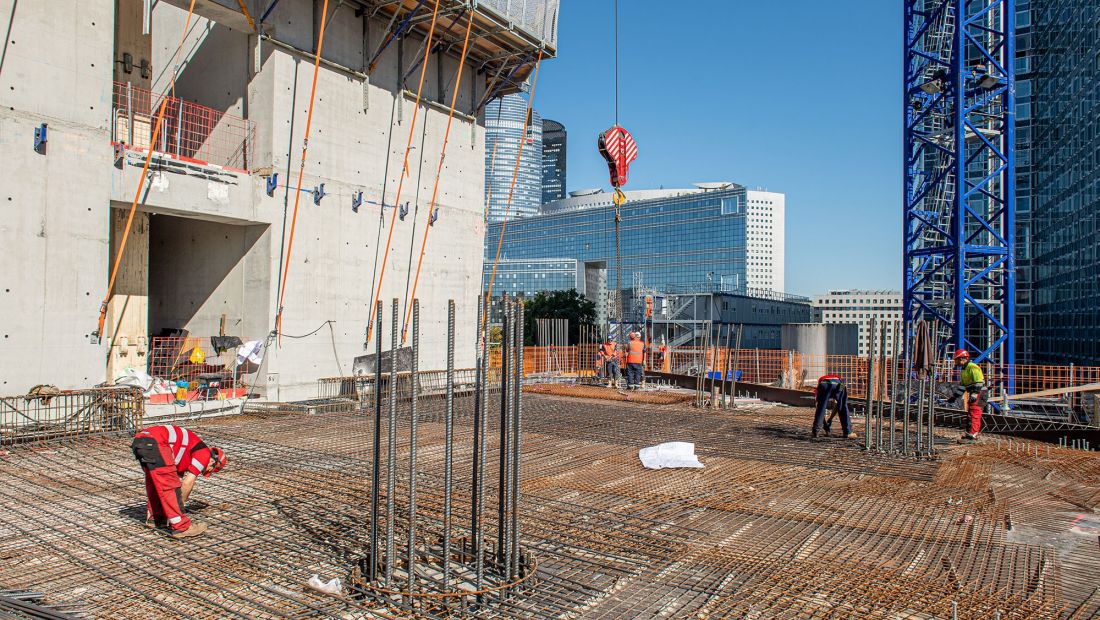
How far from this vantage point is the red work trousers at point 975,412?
11133mm

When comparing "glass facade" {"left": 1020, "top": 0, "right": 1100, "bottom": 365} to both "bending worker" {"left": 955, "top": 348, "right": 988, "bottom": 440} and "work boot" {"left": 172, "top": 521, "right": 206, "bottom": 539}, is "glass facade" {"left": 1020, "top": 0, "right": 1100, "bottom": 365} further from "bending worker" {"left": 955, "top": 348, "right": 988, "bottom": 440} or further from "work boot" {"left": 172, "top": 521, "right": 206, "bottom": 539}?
"work boot" {"left": 172, "top": 521, "right": 206, "bottom": 539}

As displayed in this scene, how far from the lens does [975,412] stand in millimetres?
11180

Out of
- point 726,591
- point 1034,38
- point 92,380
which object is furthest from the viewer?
point 1034,38

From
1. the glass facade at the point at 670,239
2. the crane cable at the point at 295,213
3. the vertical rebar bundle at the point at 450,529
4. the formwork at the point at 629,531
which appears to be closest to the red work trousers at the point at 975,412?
the formwork at the point at 629,531

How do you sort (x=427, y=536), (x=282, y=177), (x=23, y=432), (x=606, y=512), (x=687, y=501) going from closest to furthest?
1. (x=427, y=536)
2. (x=606, y=512)
3. (x=687, y=501)
4. (x=23, y=432)
5. (x=282, y=177)

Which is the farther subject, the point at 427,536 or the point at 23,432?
the point at 23,432

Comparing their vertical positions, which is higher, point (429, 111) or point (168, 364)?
point (429, 111)

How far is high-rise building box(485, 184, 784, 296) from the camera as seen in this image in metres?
121

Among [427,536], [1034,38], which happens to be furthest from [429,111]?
[1034,38]

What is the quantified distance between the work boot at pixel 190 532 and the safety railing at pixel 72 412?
605cm

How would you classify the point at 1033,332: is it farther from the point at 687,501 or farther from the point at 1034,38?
the point at 687,501

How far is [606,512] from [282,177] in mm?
12102

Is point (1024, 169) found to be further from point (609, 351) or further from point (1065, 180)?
point (609, 351)

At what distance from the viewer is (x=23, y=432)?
10.5 m
